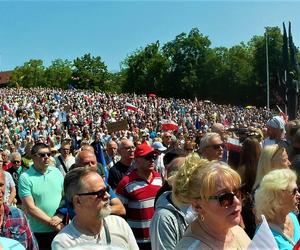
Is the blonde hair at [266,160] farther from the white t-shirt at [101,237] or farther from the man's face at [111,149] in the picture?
the man's face at [111,149]

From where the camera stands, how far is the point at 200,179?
2807 mm

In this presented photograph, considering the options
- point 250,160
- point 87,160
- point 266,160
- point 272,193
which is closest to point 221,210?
point 272,193

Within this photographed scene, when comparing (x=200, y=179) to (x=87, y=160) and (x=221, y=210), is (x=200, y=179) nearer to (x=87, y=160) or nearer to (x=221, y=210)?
(x=221, y=210)

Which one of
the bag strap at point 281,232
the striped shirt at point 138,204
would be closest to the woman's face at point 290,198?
the bag strap at point 281,232

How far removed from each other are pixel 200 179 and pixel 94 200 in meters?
0.78

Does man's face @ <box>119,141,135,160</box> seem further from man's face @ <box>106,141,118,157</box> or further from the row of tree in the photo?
the row of tree

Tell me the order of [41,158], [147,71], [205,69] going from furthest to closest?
[147,71] → [205,69] → [41,158]

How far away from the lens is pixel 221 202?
8.83 feet

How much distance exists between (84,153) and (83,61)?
311 feet

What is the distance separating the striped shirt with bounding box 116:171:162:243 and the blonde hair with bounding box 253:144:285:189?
3.66 feet

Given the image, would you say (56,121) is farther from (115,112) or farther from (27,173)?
Result: (27,173)

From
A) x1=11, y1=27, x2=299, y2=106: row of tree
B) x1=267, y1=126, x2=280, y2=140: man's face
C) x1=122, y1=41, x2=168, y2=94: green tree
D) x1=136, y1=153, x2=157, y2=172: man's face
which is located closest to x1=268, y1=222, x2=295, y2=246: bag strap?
x1=136, y1=153, x2=157, y2=172: man's face

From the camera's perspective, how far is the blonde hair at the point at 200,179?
108 inches

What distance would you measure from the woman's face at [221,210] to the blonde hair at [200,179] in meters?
0.02
